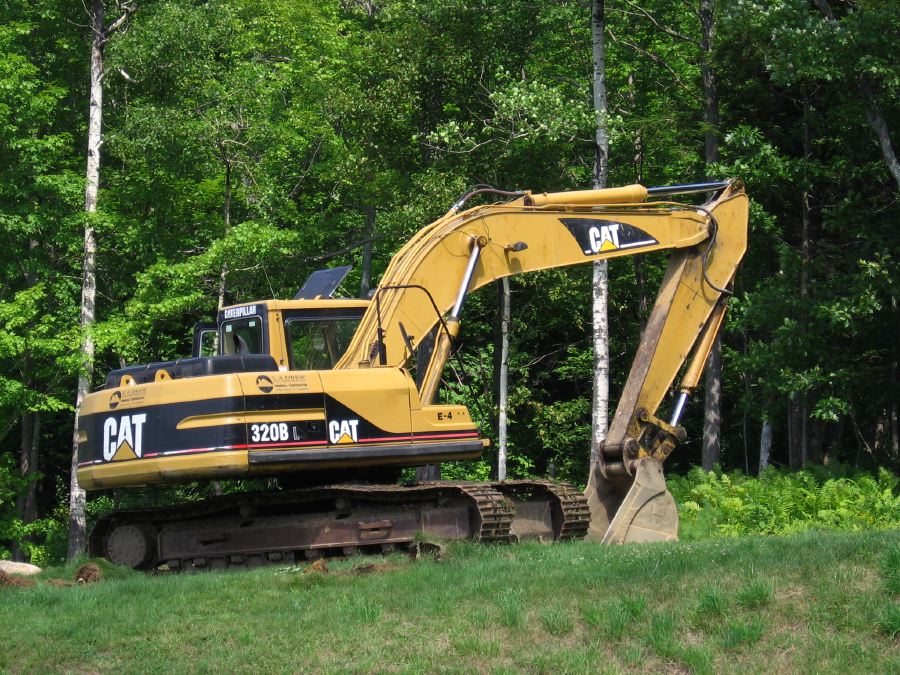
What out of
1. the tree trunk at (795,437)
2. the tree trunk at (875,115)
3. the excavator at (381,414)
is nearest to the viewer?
the excavator at (381,414)

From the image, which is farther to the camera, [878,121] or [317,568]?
[878,121]

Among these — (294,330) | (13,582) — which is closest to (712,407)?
(294,330)

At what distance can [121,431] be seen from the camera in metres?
13.3

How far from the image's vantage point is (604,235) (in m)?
14.9

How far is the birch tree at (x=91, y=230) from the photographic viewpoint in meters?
24.4

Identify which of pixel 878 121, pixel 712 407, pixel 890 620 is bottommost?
pixel 890 620

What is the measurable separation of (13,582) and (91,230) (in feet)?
46.6

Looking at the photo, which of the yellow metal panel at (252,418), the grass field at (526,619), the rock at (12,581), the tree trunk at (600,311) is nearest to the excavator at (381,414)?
the yellow metal panel at (252,418)

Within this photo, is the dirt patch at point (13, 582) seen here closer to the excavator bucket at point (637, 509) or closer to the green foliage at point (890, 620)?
the excavator bucket at point (637, 509)

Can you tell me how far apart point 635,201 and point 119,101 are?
1782 cm

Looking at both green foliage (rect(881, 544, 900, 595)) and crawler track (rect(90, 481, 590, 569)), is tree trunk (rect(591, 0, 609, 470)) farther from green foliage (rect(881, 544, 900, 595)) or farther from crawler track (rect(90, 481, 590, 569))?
green foliage (rect(881, 544, 900, 595))

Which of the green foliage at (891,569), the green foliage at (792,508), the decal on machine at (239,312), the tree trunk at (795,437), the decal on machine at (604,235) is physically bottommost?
the green foliage at (792,508)

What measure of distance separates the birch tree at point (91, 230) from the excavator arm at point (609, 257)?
11194 mm

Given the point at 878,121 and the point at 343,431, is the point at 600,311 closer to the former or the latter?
the point at 878,121
